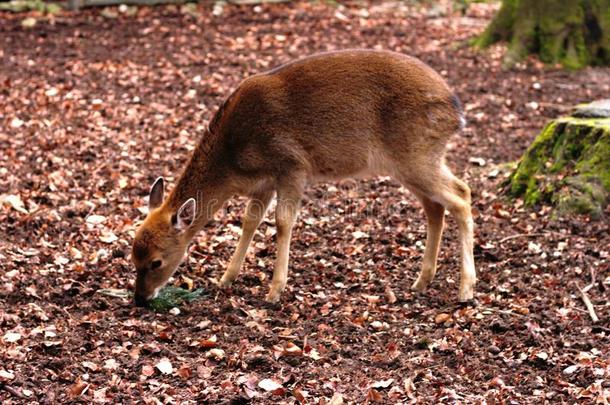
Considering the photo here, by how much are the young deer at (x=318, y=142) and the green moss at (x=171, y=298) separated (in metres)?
0.11

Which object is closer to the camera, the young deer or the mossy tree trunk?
the young deer

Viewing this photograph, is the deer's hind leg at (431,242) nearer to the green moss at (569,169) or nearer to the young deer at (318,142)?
the young deer at (318,142)

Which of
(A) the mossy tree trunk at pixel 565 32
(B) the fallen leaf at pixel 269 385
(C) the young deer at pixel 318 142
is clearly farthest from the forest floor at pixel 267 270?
(C) the young deer at pixel 318 142

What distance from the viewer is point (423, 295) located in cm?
A: 714

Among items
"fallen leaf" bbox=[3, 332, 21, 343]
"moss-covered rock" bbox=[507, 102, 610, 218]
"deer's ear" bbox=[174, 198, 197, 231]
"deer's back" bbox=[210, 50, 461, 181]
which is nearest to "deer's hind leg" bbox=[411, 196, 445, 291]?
"deer's back" bbox=[210, 50, 461, 181]

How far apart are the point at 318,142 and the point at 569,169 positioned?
263 cm

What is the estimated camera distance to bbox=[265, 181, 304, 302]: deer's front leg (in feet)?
23.3

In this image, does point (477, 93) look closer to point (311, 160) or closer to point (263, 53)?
point (263, 53)

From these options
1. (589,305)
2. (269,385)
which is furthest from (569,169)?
(269,385)

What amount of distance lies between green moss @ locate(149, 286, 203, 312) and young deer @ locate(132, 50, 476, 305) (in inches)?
4.4

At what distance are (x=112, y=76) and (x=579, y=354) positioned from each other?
25.7ft

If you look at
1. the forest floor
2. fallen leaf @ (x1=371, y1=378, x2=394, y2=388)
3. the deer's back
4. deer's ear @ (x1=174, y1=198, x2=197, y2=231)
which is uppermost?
the deer's back

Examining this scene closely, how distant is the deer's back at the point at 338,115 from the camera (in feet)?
23.1

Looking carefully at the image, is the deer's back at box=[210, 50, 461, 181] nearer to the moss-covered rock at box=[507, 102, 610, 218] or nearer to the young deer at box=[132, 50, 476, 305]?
the young deer at box=[132, 50, 476, 305]
